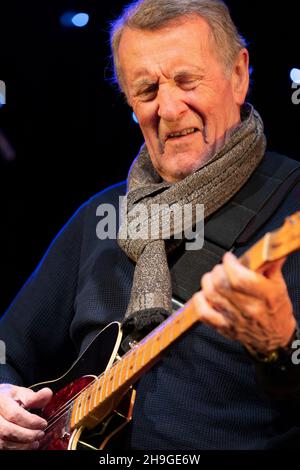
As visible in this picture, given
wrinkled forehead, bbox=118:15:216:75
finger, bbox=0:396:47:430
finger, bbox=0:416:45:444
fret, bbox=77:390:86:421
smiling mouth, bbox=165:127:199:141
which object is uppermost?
wrinkled forehead, bbox=118:15:216:75

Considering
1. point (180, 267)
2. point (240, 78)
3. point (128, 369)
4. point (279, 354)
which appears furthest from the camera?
point (240, 78)

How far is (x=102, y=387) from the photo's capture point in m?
1.61

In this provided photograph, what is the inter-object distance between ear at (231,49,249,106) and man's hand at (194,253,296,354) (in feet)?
3.13

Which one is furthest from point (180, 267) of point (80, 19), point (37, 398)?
point (80, 19)

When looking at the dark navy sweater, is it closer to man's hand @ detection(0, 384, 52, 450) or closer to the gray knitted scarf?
the gray knitted scarf

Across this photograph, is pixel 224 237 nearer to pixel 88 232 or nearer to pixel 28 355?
pixel 88 232

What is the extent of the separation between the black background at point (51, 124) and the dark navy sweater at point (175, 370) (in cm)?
61

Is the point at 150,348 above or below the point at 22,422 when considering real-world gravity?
above

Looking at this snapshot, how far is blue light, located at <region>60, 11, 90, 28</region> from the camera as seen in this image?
8.58ft

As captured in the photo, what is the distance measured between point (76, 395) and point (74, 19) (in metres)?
1.50

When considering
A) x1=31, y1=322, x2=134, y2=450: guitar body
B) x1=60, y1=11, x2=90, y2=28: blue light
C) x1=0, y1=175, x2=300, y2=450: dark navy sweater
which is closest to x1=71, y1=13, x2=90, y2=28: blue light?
x1=60, y1=11, x2=90, y2=28: blue light

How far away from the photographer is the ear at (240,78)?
2.10 metres

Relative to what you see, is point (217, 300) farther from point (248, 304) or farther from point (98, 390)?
point (98, 390)
